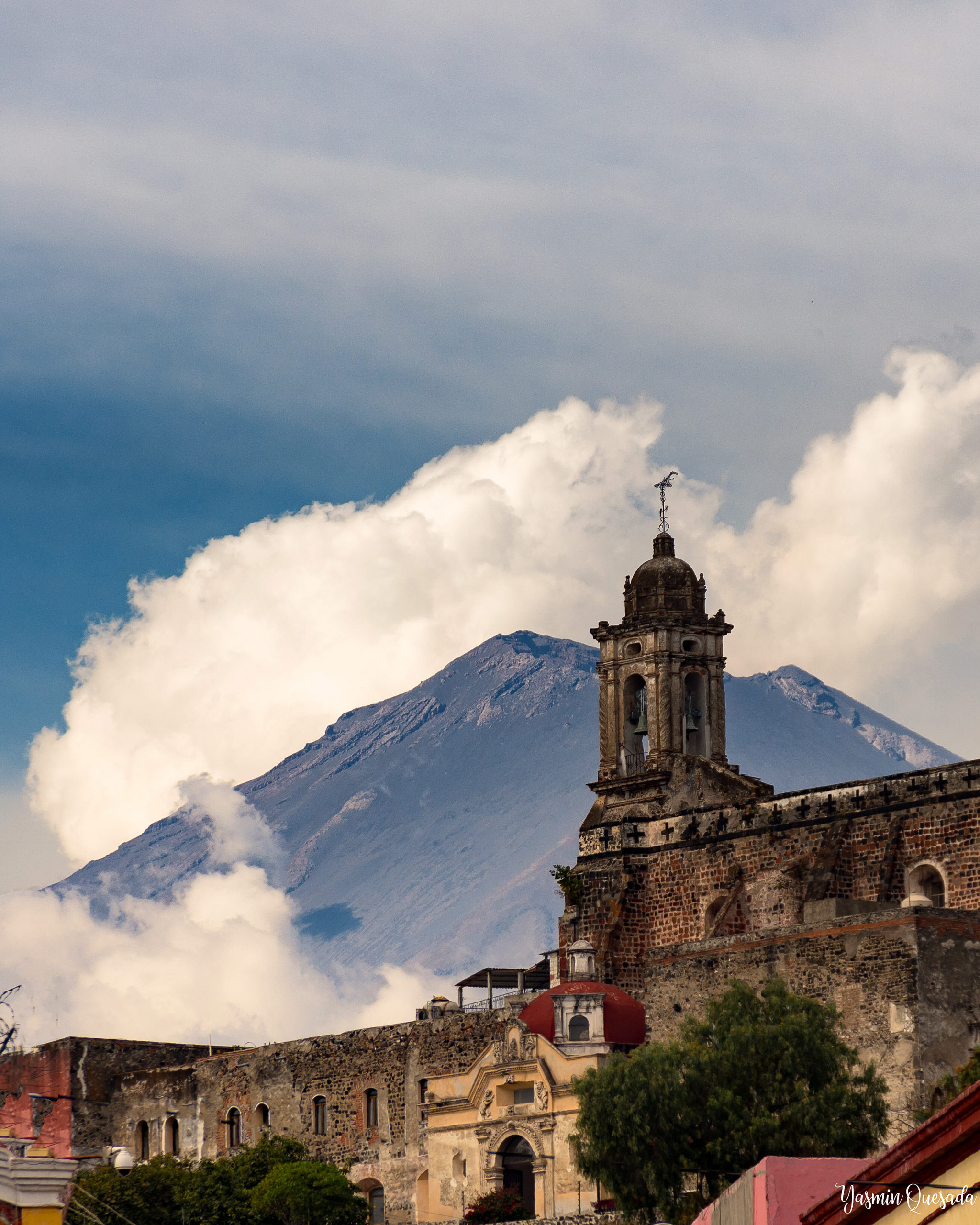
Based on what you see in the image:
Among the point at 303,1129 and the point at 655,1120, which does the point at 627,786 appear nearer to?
the point at 303,1129

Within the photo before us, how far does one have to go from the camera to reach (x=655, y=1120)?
38.7m

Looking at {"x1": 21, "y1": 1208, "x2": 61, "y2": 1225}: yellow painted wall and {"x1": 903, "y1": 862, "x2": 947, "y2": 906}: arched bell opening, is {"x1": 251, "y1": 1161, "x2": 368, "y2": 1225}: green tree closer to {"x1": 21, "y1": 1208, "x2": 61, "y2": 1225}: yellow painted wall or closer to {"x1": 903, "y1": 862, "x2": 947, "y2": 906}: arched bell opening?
{"x1": 903, "y1": 862, "x2": 947, "y2": 906}: arched bell opening

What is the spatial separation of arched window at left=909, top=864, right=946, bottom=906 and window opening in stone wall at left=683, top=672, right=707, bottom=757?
37.1 feet

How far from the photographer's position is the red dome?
49.0 m

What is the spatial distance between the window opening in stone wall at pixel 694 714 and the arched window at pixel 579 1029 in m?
14.1

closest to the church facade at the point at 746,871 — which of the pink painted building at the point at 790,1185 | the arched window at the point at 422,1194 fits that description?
the arched window at the point at 422,1194

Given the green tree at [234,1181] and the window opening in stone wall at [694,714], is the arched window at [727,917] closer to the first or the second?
the window opening in stone wall at [694,714]

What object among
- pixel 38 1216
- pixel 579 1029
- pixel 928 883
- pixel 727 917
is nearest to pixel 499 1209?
pixel 579 1029

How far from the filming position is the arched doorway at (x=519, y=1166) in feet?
157

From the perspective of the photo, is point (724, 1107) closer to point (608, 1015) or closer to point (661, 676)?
point (608, 1015)

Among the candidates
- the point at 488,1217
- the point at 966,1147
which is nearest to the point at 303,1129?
the point at 488,1217

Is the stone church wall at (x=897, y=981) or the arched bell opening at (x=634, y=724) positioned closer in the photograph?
the stone church wall at (x=897, y=981)

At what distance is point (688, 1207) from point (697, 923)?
18.2 meters

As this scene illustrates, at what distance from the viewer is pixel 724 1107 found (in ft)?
125
